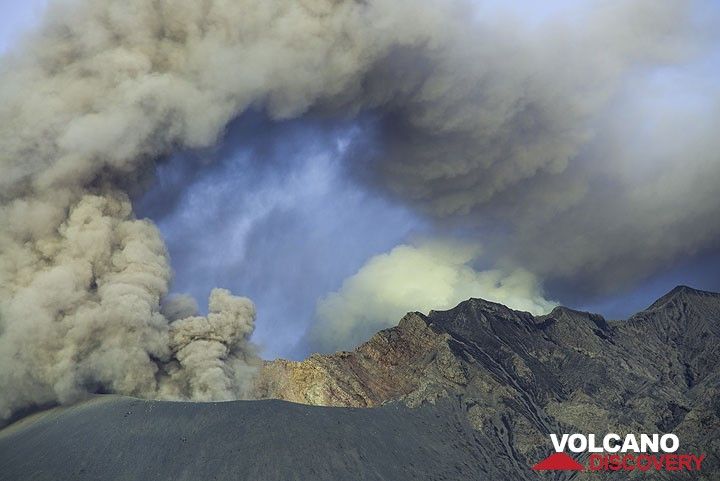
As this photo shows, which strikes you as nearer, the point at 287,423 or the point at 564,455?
the point at 287,423

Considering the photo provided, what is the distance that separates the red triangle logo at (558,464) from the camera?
148 meters

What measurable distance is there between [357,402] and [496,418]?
29998 mm

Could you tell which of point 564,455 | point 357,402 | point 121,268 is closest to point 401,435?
point 357,402

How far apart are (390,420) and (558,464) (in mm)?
38314

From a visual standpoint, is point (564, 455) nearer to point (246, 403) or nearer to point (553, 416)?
point (553, 416)

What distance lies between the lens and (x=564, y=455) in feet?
509

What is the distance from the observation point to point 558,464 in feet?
493

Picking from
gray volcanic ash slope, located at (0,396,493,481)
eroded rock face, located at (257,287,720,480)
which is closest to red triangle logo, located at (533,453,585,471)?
eroded rock face, located at (257,287,720,480)

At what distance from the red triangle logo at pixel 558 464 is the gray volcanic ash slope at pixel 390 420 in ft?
6.00

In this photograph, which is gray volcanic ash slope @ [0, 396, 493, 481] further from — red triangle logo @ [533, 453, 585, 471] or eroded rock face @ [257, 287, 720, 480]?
red triangle logo @ [533, 453, 585, 471]

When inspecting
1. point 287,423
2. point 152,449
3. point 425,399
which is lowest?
point 152,449

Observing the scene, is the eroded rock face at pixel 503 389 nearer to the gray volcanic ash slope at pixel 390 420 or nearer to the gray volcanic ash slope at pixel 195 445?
the gray volcanic ash slope at pixel 390 420

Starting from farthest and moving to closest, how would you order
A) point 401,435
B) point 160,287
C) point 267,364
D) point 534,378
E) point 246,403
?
1. point 534,378
2. point 267,364
3. point 401,435
4. point 160,287
5. point 246,403

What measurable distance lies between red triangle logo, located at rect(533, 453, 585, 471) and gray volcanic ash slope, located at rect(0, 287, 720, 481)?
183 centimetres
